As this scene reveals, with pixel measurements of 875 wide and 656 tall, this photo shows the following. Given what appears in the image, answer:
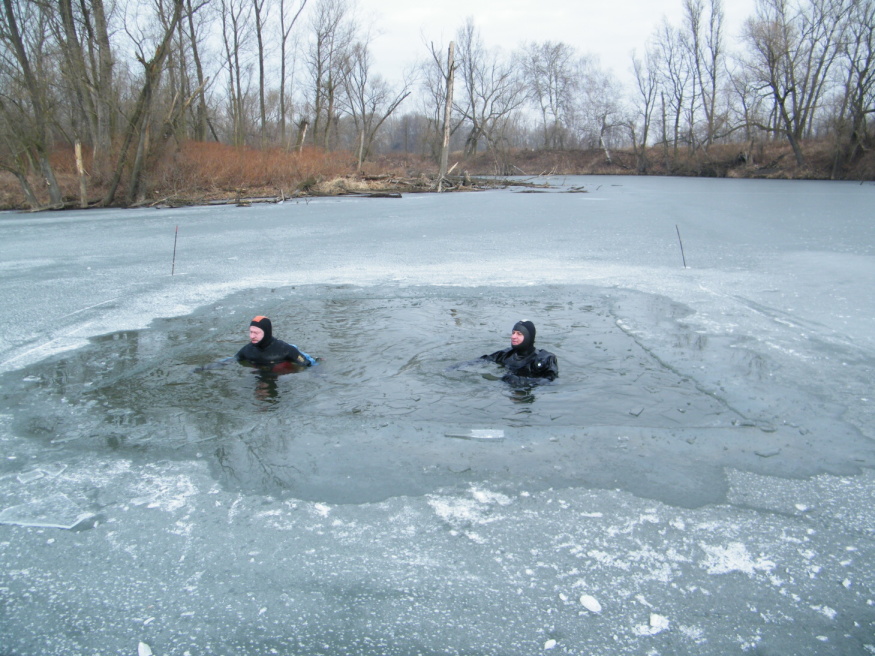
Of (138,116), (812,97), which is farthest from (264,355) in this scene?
(812,97)

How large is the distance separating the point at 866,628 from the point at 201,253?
39.4ft

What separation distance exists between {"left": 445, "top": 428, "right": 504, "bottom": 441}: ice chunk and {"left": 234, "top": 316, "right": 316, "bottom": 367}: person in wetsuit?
2135mm

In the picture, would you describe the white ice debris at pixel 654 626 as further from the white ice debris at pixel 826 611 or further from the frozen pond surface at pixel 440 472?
the white ice debris at pixel 826 611

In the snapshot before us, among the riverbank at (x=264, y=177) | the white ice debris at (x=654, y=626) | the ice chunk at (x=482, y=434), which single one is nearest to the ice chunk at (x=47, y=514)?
the ice chunk at (x=482, y=434)

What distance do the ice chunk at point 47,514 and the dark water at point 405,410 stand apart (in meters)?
0.63

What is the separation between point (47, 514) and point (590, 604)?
9.14 feet

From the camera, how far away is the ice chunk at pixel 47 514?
333cm

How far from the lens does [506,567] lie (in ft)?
9.54

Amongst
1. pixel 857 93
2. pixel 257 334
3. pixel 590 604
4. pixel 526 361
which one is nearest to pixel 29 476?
pixel 257 334

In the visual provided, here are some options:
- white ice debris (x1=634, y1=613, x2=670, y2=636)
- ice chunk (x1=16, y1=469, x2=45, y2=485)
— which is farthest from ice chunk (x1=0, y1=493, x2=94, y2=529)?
white ice debris (x1=634, y1=613, x2=670, y2=636)

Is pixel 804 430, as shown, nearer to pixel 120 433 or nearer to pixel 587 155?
pixel 120 433

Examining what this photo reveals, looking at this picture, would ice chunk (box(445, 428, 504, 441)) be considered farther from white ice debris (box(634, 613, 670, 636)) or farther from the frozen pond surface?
white ice debris (box(634, 613, 670, 636))

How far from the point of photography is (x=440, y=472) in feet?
12.8

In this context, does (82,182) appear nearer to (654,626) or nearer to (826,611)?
(654,626)
